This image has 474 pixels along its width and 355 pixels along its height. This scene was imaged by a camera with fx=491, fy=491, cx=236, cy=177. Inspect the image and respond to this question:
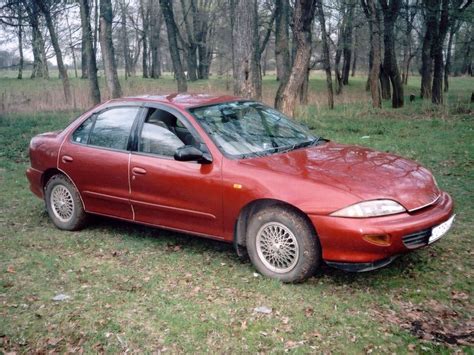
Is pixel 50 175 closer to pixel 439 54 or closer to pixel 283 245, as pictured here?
pixel 283 245

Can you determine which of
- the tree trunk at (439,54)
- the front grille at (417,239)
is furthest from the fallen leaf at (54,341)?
the tree trunk at (439,54)

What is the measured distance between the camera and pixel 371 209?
414 centimetres

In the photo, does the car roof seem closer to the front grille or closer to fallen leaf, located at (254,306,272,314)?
fallen leaf, located at (254,306,272,314)

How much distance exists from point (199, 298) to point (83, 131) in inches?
115

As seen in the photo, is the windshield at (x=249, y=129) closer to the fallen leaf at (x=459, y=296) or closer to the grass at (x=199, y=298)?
the grass at (x=199, y=298)

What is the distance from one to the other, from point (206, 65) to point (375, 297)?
4502 cm

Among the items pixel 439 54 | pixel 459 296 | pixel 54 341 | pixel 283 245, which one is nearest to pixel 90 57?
pixel 439 54

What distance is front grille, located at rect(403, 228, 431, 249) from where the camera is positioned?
163 inches

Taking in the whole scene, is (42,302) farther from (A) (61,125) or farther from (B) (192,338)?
(A) (61,125)

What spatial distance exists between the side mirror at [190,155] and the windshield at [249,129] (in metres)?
0.21

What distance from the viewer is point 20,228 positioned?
657cm

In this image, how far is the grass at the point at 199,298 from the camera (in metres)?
3.70

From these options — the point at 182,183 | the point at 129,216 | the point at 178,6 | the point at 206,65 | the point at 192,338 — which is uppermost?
the point at 178,6

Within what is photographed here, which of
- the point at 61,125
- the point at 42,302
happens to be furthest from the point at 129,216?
the point at 61,125
